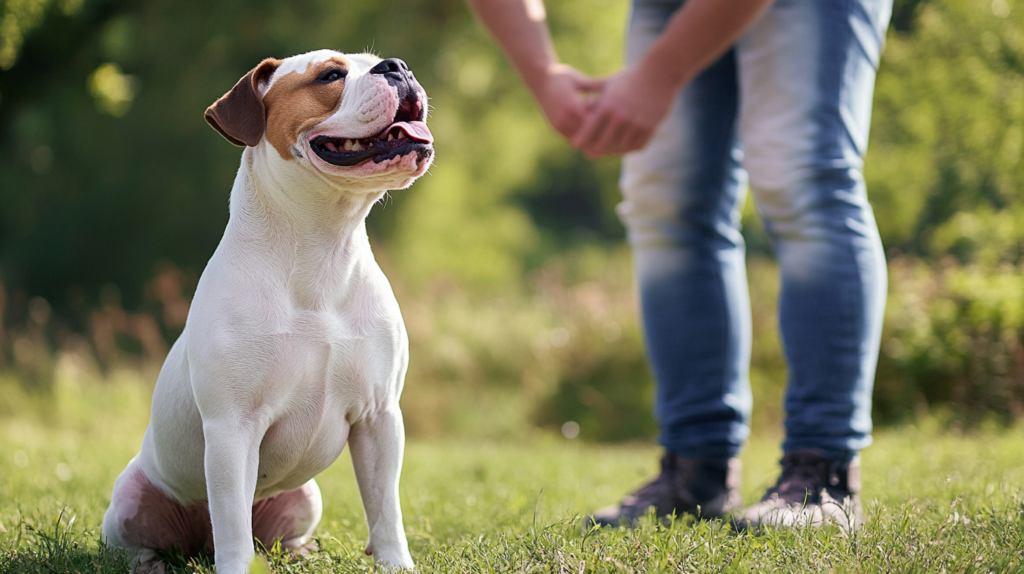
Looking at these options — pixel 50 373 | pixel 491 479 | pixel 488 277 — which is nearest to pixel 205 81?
pixel 50 373

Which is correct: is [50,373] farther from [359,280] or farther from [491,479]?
[359,280]

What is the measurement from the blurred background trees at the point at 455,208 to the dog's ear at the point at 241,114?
3.19 feet

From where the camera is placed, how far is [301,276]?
1708 mm

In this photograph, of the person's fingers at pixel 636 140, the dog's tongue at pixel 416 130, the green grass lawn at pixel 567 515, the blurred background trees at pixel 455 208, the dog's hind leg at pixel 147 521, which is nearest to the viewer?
the green grass lawn at pixel 567 515

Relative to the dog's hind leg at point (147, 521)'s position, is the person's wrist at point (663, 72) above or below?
above

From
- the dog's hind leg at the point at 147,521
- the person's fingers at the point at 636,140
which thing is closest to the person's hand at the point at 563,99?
the person's fingers at the point at 636,140

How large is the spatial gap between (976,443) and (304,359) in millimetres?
3477

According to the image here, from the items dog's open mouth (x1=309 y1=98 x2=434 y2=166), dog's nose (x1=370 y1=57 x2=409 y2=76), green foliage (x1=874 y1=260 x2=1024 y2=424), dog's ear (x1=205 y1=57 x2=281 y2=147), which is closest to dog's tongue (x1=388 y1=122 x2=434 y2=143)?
dog's open mouth (x1=309 y1=98 x2=434 y2=166)

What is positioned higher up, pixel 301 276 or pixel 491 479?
pixel 301 276

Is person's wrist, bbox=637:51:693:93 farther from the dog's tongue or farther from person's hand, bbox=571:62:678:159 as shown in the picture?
the dog's tongue

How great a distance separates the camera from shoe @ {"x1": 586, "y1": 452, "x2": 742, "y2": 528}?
2.34 metres

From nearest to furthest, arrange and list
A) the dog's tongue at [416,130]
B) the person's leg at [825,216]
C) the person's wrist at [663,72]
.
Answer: the dog's tongue at [416,130] < the person's leg at [825,216] < the person's wrist at [663,72]

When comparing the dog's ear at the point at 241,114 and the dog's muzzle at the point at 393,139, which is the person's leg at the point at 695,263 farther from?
the dog's ear at the point at 241,114

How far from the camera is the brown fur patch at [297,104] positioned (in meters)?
1.71
